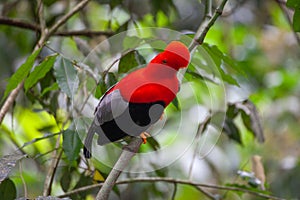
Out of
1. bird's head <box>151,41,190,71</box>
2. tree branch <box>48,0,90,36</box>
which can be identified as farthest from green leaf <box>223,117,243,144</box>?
bird's head <box>151,41,190,71</box>

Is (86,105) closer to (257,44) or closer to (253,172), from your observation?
(253,172)

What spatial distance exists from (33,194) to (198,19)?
1.22 m

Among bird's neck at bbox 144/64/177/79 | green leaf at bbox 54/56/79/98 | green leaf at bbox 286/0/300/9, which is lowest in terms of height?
green leaf at bbox 286/0/300/9

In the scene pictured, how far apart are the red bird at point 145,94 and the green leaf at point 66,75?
278 mm

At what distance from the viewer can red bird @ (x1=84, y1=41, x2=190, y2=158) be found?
3.97 ft

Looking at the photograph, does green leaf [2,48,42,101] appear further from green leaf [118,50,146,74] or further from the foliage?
green leaf [118,50,146,74]

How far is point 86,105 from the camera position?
65.8 inches

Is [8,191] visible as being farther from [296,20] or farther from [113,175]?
[296,20]

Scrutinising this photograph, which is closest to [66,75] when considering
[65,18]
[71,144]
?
[71,144]

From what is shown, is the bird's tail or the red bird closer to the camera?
the red bird

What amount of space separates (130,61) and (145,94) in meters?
0.34

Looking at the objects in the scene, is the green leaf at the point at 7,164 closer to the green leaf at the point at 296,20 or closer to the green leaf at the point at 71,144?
the green leaf at the point at 71,144

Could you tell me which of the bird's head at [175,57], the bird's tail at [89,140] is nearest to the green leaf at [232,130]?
the bird's tail at [89,140]

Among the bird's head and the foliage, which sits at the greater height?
the bird's head
